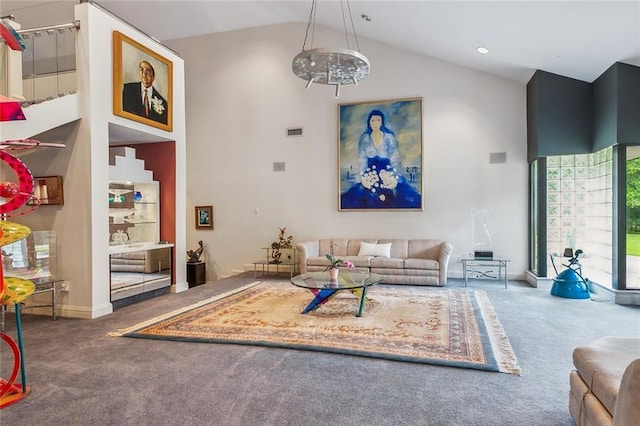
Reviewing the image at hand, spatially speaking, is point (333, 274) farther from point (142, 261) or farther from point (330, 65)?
point (142, 261)

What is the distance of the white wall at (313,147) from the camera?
7.66 metres

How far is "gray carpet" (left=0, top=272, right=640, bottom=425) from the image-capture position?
2.54 meters

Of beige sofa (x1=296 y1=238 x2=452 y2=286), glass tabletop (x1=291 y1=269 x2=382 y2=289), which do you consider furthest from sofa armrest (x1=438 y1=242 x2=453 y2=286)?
glass tabletop (x1=291 y1=269 x2=382 y2=289)

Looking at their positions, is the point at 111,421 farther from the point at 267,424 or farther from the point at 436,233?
the point at 436,233

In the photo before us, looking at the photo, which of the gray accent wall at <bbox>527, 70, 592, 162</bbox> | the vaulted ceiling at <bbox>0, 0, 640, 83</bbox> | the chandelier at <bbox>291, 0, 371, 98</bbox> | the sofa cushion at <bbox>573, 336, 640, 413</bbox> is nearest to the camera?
the sofa cushion at <bbox>573, 336, 640, 413</bbox>

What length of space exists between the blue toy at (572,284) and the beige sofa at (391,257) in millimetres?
1673

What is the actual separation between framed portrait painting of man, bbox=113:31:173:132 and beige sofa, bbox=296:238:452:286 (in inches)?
135

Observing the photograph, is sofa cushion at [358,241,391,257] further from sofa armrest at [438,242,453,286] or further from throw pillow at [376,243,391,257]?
sofa armrest at [438,242,453,286]

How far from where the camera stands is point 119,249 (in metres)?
5.66

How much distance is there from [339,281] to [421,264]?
2429mm

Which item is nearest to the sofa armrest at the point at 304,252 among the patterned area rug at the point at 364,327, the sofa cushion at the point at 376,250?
the sofa cushion at the point at 376,250

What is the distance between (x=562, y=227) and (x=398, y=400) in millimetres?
5693

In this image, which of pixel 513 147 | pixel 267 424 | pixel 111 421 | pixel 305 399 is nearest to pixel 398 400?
pixel 305 399

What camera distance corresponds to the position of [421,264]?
22.9 feet
